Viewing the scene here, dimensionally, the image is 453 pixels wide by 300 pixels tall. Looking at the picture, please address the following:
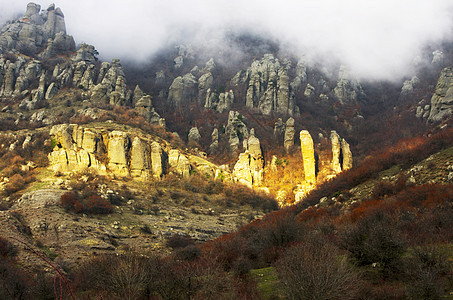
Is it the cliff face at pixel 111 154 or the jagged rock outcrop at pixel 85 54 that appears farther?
the jagged rock outcrop at pixel 85 54

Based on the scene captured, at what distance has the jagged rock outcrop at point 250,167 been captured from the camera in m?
82.6

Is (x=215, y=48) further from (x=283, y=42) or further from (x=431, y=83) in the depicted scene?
(x=431, y=83)

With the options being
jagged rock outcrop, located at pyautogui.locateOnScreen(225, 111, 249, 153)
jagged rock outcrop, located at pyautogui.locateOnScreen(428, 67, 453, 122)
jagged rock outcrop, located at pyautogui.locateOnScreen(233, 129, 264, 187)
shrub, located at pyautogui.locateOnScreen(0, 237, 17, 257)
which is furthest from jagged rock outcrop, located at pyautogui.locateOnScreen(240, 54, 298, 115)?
shrub, located at pyautogui.locateOnScreen(0, 237, 17, 257)

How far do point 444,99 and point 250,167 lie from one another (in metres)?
55.3

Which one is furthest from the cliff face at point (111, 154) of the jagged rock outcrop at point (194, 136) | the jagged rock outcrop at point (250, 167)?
the jagged rock outcrop at point (194, 136)

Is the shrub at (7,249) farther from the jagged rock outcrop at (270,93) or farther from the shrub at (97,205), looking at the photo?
the jagged rock outcrop at (270,93)

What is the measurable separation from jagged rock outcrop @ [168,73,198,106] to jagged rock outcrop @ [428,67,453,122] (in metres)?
91.4

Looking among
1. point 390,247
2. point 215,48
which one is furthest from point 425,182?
point 215,48

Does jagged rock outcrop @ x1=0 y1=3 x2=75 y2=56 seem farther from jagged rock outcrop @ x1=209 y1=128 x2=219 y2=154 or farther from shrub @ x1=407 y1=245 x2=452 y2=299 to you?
shrub @ x1=407 y1=245 x2=452 y2=299

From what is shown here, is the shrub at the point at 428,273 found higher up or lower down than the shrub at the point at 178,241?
higher up

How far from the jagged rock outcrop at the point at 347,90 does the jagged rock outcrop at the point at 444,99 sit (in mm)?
57215

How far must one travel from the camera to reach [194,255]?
25.8 metres

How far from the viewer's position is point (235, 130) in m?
104

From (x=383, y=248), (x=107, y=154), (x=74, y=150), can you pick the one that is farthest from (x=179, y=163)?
(x=383, y=248)
